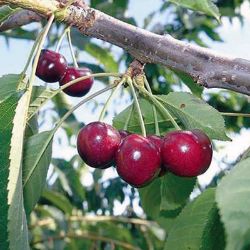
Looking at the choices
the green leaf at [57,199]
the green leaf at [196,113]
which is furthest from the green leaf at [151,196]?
the green leaf at [57,199]

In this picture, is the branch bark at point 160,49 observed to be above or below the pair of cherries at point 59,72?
above

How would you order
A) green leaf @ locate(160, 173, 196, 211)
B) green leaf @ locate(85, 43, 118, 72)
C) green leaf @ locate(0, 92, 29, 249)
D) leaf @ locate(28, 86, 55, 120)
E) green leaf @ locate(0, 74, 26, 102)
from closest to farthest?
green leaf @ locate(0, 92, 29, 249), green leaf @ locate(0, 74, 26, 102), leaf @ locate(28, 86, 55, 120), green leaf @ locate(160, 173, 196, 211), green leaf @ locate(85, 43, 118, 72)

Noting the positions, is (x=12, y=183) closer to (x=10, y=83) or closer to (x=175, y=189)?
(x=10, y=83)

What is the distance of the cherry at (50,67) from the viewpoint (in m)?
1.81

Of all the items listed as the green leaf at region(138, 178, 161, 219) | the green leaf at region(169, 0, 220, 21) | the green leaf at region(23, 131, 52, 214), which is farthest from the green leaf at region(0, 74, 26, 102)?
the green leaf at region(138, 178, 161, 219)

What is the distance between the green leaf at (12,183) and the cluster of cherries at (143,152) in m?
0.25

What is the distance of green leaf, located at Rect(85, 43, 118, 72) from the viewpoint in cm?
360

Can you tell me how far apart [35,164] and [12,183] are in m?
0.39

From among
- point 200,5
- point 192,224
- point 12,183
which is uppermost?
point 200,5

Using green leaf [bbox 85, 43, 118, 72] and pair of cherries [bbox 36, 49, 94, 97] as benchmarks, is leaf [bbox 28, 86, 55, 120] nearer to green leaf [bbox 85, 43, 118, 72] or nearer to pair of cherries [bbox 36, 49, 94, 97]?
pair of cherries [bbox 36, 49, 94, 97]

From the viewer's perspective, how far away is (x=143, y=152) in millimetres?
1298

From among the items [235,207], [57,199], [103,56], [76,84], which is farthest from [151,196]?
[57,199]

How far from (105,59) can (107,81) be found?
0.39 metres

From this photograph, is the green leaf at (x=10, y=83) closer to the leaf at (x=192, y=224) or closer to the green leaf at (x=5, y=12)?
the green leaf at (x=5, y=12)
